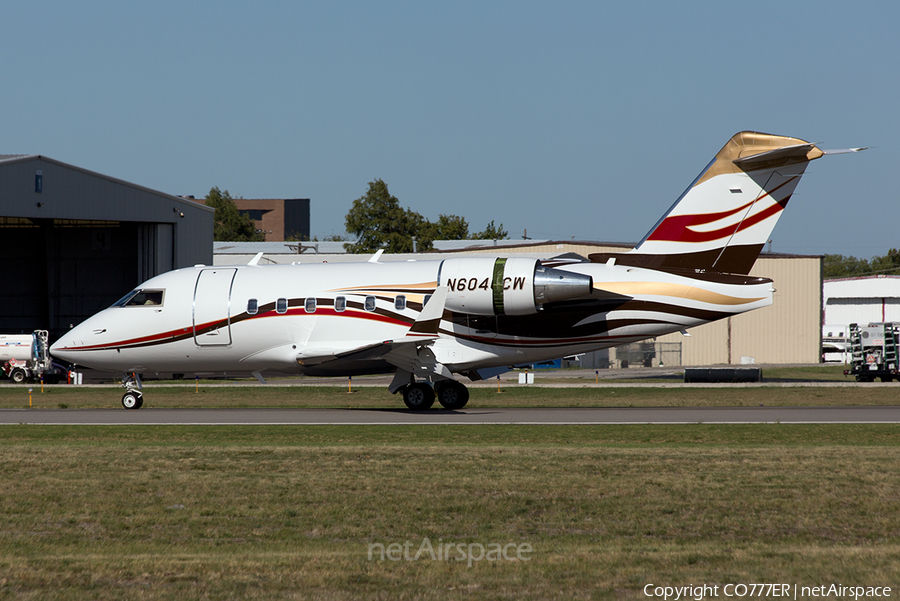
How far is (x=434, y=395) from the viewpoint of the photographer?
79.5 feet

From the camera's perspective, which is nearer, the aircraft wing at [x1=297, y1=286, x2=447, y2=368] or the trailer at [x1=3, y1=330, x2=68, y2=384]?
the aircraft wing at [x1=297, y1=286, x2=447, y2=368]

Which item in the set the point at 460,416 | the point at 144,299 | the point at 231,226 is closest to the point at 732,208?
the point at 460,416

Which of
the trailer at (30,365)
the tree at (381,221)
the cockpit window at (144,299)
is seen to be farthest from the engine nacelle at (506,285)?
the tree at (381,221)

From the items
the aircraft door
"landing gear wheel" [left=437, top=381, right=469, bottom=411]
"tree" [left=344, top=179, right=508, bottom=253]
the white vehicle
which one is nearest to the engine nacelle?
"landing gear wheel" [left=437, top=381, right=469, bottom=411]

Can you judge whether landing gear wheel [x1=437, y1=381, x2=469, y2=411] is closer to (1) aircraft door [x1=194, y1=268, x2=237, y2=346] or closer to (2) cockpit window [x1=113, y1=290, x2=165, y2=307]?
(1) aircraft door [x1=194, y1=268, x2=237, y2=346]

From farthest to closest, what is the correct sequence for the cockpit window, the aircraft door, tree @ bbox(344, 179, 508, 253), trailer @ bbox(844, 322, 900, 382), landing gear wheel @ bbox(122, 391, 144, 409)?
tree @ bbox(344, 179, 508, 253)
trailer @ bbox(844, 322, 900, 382)
landing gear wheel @ bbox(122, 391, 144, 409)
the cockpit window
the aircraft door

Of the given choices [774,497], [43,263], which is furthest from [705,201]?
[43,263]

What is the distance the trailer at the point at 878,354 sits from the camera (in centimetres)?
4300

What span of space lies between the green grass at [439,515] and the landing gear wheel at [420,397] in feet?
25.4

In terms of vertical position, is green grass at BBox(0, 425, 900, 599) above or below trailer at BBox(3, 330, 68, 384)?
above

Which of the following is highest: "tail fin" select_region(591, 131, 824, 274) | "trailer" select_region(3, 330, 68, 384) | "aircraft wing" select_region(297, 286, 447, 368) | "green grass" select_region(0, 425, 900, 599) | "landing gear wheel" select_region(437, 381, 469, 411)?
"tail fin" select_region(591, 131, 824, 274)

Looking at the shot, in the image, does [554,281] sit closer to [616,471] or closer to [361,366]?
[361,366]

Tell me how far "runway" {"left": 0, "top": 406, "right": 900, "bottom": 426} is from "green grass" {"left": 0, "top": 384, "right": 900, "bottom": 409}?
3.22 meters

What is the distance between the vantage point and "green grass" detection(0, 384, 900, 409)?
2838cm
